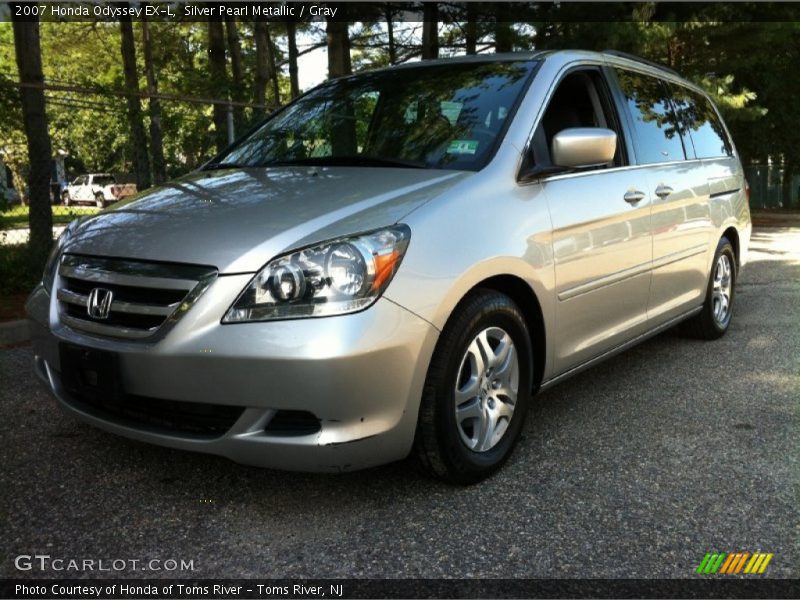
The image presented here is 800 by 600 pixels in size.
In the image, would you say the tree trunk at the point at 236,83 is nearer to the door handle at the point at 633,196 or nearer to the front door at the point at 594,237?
the front door at the point at 594,237

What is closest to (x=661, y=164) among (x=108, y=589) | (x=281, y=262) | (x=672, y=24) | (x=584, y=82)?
(x=584, y=82)

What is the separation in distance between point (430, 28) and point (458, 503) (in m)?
12.7

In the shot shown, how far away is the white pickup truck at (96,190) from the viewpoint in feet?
26.3

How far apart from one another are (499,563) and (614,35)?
12.6 meters

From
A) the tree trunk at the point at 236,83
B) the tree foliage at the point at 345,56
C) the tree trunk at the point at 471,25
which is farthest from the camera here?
the tree trunk at the point at 471,25

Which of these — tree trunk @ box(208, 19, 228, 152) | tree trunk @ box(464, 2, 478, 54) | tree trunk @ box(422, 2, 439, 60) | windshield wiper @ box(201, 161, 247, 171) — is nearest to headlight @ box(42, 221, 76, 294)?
windshield wiper @ box(201, 161, 247, 171)

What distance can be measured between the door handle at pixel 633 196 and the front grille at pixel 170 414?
2.24 metres

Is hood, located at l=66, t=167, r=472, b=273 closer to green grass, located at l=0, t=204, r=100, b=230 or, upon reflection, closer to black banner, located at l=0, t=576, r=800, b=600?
black banner, located at l=0, t=576, r=800, b=600

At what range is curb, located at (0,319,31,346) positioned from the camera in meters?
5.12

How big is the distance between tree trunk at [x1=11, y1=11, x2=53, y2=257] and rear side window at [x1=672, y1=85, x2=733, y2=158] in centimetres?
535

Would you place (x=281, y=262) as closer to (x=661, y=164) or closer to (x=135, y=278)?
(x=135, y=278)

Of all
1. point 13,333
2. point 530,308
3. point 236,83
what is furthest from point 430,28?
point 530,308

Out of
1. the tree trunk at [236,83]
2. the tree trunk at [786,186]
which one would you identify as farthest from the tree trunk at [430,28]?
the tree trunk at [786,186]

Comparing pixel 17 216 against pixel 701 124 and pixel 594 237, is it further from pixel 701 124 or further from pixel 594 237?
pixel 701 124
